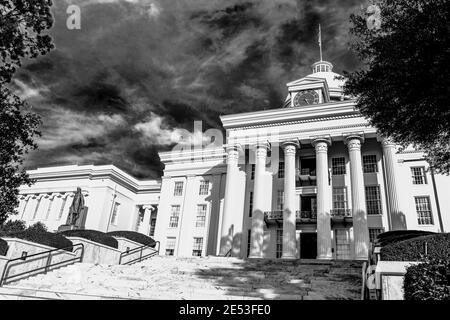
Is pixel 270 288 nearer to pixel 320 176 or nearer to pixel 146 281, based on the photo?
pixel 146 281

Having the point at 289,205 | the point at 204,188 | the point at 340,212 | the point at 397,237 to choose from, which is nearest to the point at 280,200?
the point at 289,205

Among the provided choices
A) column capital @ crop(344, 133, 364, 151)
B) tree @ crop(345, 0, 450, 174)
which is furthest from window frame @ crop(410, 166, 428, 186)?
tree @ crop(345, 0, 450, 174)

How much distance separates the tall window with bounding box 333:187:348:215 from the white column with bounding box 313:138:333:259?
1670 millimetres

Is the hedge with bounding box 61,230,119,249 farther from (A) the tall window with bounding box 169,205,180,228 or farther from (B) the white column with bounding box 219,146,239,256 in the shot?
(A) the tall window with bounding box 169,205,180,228

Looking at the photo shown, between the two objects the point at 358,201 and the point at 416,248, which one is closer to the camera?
the point at 416,248

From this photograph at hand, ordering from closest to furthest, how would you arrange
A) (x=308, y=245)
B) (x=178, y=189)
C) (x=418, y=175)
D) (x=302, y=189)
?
1. (x=418, y=175)
2. (x=308, y=245)
3. (x=302, y=189)
4. (x=178, y=189)

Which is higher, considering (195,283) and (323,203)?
(323,203)

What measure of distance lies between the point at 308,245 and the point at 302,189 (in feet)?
15.7

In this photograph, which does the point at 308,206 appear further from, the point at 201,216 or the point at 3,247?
the point at 3,247

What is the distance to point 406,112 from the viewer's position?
39.7 ft

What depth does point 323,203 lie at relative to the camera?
2592 cm

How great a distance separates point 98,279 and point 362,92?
13.0 meters

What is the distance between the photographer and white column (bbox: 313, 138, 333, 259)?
966 inches
